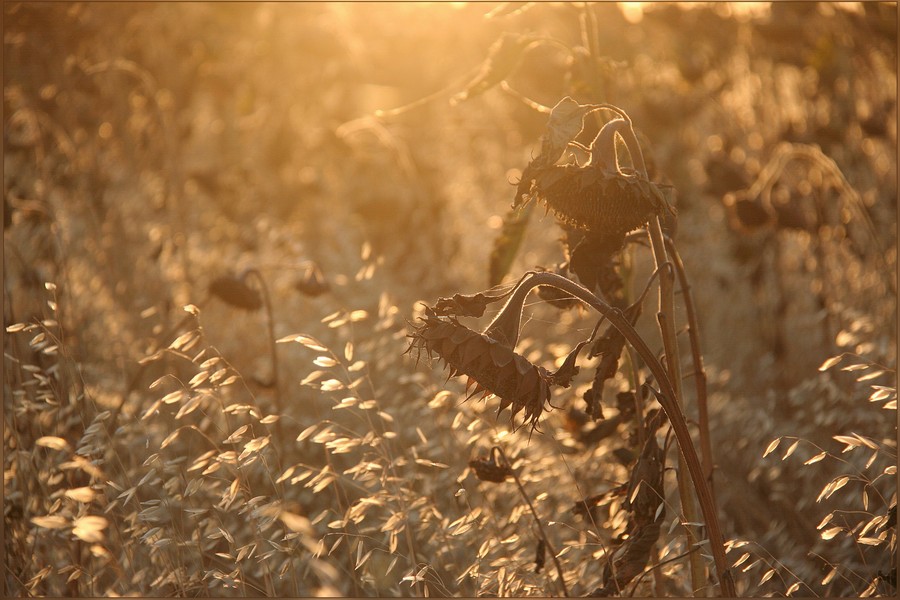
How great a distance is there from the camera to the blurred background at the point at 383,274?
1.68m

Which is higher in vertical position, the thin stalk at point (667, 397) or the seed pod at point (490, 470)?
the thin stalk at point (667, 397)

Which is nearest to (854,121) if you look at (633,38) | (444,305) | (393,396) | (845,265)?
(845,265)

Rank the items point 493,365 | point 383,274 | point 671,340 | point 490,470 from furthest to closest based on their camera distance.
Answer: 1. point 383,274
2. point 490,470
3. point 671,340
4. point 493,365

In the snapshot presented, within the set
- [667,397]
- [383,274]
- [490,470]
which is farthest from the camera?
[383,274]

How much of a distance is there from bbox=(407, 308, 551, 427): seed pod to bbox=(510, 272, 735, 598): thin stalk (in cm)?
13

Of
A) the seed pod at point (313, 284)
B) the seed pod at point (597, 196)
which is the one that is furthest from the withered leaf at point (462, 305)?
the seed pod at point (313, 284)

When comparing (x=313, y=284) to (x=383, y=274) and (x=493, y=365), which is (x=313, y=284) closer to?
(x=493, y=365)

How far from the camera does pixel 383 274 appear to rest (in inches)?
171

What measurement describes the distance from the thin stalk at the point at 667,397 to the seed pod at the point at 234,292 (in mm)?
1385

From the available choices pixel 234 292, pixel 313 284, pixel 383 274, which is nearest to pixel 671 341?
pixel 313 284

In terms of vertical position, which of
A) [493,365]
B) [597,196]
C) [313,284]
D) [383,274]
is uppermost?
[597,196]

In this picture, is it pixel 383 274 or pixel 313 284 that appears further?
pixel 383 274

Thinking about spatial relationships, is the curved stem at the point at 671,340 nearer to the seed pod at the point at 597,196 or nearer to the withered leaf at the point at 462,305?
the seed pod at the point at 597,196

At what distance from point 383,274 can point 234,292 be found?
1998mm
